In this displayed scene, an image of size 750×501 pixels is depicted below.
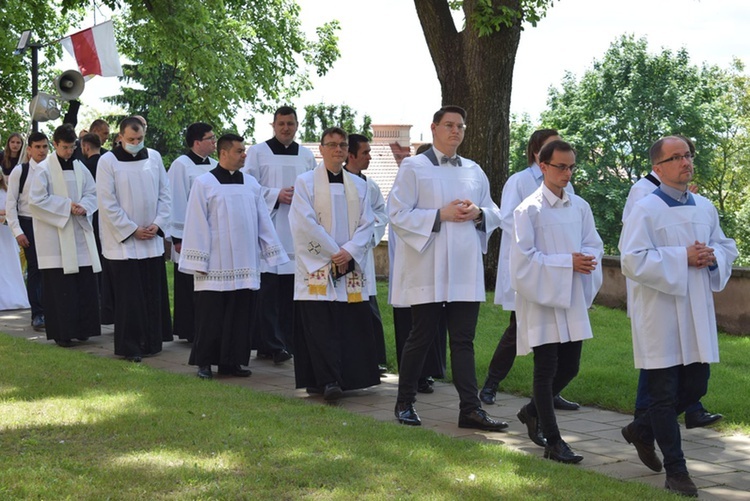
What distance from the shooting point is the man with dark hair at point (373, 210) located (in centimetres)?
961

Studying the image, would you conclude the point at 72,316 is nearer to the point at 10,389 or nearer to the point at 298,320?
the point at 10,389

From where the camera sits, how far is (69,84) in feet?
57.1

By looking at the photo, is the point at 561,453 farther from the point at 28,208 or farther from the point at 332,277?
the point at 28,208

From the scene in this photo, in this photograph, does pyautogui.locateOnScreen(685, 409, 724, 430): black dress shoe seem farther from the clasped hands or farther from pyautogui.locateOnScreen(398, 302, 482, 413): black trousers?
the clasped hands

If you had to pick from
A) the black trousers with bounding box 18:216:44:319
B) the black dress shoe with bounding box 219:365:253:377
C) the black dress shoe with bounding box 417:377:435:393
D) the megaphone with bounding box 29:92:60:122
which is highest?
the megaphone with bounding box 29:92:60:122

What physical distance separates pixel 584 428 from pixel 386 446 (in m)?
1.67

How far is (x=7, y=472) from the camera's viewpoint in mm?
6445

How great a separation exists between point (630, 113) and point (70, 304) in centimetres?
4437

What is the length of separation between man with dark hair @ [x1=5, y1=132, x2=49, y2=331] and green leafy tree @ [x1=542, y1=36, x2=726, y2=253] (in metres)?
38.9

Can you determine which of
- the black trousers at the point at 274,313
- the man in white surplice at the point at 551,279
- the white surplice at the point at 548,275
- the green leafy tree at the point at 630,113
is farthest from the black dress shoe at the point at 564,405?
the green leafy tree at the point at 630,113

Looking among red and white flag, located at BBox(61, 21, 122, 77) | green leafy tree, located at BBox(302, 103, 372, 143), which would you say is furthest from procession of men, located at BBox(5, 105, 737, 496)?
green leafy tree, located at BBox(302, 103, 372, 143)

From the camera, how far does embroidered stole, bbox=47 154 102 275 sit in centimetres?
1267

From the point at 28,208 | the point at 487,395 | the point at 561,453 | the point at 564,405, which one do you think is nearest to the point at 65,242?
the point at 28,208

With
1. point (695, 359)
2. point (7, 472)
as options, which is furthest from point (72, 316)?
point (695, 359)
